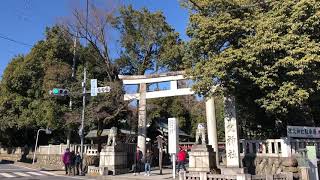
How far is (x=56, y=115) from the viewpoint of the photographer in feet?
94.6

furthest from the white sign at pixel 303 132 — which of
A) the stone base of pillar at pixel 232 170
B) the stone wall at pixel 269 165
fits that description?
the stone base of pillar at pixel 232 170

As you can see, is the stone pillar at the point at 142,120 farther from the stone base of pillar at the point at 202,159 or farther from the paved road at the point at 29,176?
the stone base of pillar at the point at 202,159

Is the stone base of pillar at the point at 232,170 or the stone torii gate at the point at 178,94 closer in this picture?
the stone base of pillar at the point at 232,170

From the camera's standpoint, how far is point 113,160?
73.7 feet

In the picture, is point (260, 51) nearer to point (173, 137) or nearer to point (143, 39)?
point (173, 137)

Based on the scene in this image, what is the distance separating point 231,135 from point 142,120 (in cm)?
790

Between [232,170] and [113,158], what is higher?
[113,158]

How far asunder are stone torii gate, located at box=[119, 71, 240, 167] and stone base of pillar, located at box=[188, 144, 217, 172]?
35.8 inches

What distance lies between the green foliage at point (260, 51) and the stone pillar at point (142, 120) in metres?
6.64

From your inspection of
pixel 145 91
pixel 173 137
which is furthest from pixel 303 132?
pixel 145 91

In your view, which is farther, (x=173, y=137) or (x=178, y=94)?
(x=178, y=94)

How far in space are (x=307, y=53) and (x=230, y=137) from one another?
5.95 m

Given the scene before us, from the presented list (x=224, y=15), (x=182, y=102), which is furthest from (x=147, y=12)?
(x=224, y=15)

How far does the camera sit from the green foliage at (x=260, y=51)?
1520cm
